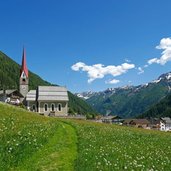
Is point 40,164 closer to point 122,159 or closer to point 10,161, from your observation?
point 10,161

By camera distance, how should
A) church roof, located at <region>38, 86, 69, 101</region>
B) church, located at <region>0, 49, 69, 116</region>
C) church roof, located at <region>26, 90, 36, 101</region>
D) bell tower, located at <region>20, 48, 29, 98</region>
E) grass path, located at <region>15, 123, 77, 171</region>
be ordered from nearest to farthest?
grass path, located at <region>15, 123, 77, 171</region> < church, located at <region>0, 49, 69, 116</region> < church roof, located at <region>38, 86, 69, 101</region> < church roof, located at <region>26, 90, 36, 101</region> < bell tower, located at <region>20, 48, 29, 98</region>

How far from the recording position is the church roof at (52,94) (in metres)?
136

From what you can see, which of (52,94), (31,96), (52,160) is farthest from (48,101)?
(52,160)

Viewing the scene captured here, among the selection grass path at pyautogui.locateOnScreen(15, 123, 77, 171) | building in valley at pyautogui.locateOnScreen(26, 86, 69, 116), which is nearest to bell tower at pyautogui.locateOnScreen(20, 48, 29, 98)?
building in valley at pyautogui.locateOnScreen(26, 86, 69, 116)

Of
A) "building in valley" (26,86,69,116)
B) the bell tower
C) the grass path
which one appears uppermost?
the bell tower

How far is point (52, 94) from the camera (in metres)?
138

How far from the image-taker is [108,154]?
20.7m

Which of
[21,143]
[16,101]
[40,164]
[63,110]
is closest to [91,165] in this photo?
[40,164]

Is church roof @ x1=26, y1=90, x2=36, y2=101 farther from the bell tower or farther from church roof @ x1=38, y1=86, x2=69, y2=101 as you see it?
the bell tower

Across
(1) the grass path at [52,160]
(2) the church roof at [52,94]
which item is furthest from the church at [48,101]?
(1) the grass path at [52,160]

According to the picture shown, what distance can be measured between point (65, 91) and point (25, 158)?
12111 centimetres

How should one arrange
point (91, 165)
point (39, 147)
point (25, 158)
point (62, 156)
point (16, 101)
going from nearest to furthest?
1. point (91, 165)
2. point (25, 158)
3. point (62, 156)
4. point (39, 147)
5. point (16, 101)

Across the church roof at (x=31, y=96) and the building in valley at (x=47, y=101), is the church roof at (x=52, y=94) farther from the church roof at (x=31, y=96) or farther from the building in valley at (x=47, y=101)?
the church roof at (x=31, y=96)

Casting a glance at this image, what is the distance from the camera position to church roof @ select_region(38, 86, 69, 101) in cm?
13612
